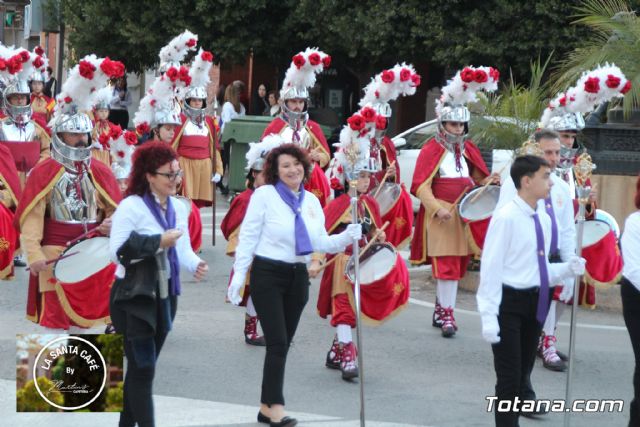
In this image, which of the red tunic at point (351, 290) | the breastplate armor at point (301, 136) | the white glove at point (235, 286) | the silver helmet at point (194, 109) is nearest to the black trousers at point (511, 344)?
the white glove at point (235, 286)

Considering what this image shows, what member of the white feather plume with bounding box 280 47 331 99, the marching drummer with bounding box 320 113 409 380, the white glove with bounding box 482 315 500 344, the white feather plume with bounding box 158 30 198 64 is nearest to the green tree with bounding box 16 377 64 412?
the white glove with bounding box 482 315 500 344

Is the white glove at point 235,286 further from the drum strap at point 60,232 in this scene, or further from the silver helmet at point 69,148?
the silver helmet at point 69,148

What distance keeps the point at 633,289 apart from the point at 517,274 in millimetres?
831

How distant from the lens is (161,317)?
22.5 ft

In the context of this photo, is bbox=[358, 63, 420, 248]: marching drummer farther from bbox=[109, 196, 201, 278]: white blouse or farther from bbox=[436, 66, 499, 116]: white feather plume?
bbox=[109, 196, 201, 278]: white blouse

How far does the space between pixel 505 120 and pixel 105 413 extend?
6.78 metres

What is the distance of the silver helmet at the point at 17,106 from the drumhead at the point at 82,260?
5.99 meters

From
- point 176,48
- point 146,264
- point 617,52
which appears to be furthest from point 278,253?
point 176,48

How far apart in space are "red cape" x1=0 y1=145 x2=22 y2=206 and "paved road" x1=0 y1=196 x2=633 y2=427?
1.05 m

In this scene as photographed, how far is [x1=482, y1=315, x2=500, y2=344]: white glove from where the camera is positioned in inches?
258

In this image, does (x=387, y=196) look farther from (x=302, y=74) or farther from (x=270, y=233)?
(x=270, y=233)

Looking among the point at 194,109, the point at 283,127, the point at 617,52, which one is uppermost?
the point at 617,52

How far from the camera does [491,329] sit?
656cm

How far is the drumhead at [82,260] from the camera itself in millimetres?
7930
